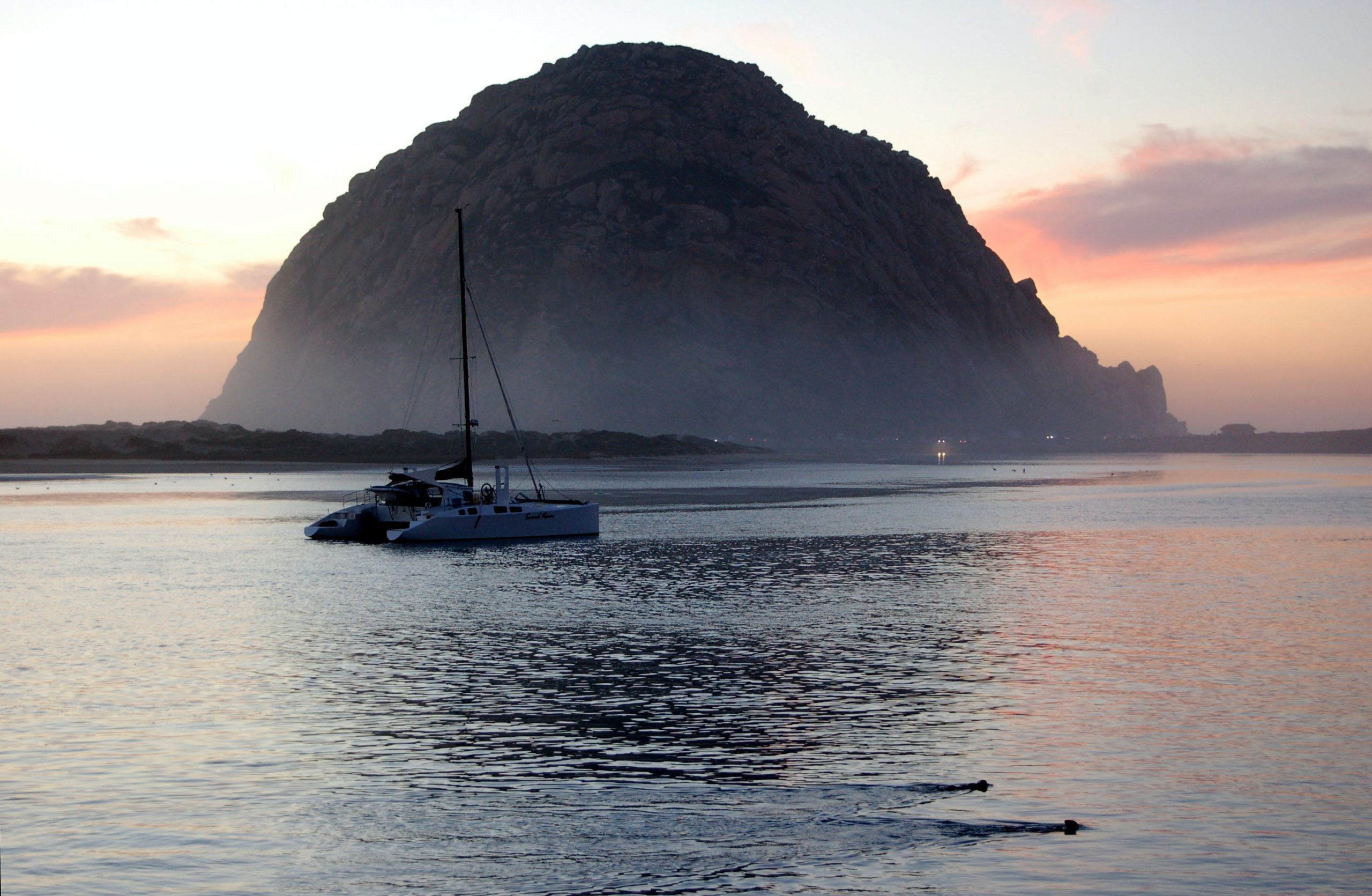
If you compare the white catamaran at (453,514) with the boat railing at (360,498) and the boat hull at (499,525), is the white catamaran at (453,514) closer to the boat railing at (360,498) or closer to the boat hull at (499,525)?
the boat hull at (499,525)

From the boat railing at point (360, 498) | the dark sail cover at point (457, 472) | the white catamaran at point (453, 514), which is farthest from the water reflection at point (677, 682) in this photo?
the boat railing at point (360, 498)

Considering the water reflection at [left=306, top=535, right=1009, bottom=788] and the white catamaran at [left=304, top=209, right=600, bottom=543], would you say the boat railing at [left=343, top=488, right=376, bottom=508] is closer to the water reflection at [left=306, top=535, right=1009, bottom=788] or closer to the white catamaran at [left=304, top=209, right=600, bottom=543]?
the white catamaran at [left=304, top=209, right=600, bottom=543]

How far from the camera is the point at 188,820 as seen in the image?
15.0 metres

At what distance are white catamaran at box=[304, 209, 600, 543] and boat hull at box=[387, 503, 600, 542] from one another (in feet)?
0.08

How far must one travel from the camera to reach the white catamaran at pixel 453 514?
58906mm

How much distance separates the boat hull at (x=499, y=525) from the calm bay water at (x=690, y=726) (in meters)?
10.2

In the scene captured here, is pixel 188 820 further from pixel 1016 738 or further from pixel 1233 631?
pixel 1233 631

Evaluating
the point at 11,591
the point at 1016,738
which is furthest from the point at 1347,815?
the point at 11,591

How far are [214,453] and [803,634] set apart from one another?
→ 16751 centimetres

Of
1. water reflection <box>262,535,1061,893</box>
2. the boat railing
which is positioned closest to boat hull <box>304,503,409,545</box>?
the boat railing

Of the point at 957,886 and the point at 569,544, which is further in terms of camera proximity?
the point at 569,544

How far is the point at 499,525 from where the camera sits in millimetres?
59469

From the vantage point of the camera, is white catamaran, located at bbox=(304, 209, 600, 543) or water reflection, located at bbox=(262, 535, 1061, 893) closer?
water reflection, located at bbox=(262, 535, 1061, 893)

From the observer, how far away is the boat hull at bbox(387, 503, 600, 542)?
58688mm
